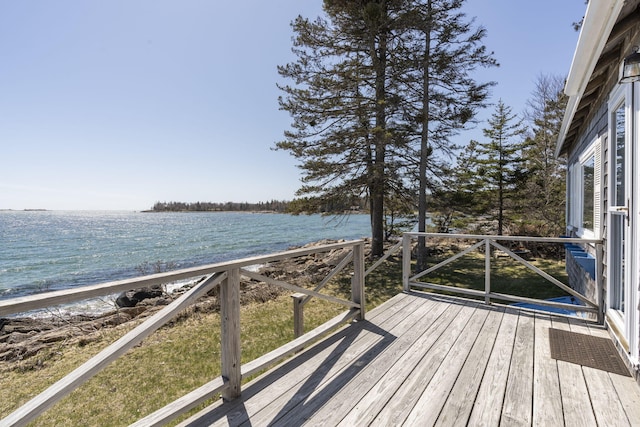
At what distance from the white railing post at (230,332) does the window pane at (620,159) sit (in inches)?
133

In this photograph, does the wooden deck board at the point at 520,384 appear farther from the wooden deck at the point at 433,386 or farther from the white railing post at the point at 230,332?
the white railing post at the point at 230,332

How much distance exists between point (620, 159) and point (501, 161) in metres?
10.1

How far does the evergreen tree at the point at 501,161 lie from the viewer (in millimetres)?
11867

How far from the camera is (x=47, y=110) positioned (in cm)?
1070

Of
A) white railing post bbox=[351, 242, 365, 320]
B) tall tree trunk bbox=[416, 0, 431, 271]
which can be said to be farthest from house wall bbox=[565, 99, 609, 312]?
tall tree trunk bbox=[416, 0, 431, 271]

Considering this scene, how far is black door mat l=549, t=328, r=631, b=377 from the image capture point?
2.45 m

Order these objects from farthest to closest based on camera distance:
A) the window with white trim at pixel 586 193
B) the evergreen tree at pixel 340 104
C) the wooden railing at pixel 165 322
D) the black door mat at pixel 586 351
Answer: the evergreen tree at pixel 340 104
the window with white trim at pixel 586 193
the black door mat at pixel 586 351
the wooden railing at pixel 165 322

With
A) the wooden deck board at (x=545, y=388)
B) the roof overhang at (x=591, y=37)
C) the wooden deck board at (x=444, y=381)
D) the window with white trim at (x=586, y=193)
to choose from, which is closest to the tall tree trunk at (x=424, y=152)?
the window with white trim at (x=586, y=193)

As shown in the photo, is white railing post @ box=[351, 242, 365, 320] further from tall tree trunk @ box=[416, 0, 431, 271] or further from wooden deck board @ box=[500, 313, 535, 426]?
tall tree trunk @ box=[416, 0, 431, 271]

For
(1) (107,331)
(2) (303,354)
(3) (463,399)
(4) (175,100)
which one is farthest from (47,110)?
(3) (463,399)

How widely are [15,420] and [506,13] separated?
10.6 m

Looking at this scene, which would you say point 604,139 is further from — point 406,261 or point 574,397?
point 574,397

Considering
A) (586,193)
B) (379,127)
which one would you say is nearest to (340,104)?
(379,127)

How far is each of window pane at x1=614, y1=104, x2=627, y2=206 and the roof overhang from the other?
1.48ft
